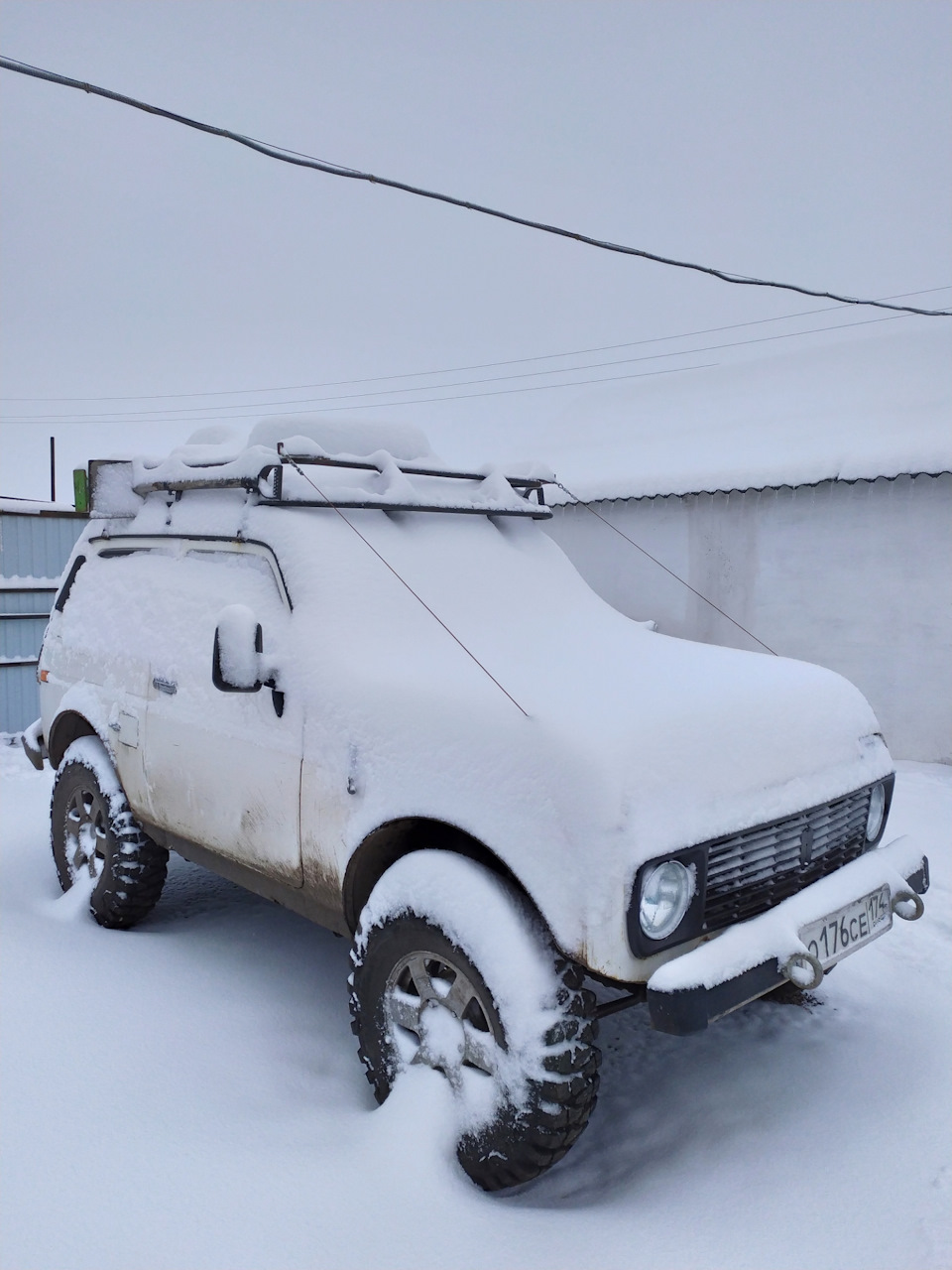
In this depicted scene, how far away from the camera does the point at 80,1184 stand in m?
2.35

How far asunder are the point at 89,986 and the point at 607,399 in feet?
45.3

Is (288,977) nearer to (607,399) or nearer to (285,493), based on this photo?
(285,493)

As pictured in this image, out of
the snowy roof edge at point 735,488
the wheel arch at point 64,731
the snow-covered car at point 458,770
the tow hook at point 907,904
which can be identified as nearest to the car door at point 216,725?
the snow-covered car at point 458,770

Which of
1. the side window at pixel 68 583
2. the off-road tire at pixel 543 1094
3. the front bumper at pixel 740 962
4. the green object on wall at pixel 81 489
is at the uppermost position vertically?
the green object on wall at pixel 81 489

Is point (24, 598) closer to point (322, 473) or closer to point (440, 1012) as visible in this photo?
point (322, 473)

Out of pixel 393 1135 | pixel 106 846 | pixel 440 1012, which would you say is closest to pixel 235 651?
pixel 440 1012

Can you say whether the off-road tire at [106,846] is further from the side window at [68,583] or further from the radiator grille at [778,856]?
the radiator grille at [778,856]

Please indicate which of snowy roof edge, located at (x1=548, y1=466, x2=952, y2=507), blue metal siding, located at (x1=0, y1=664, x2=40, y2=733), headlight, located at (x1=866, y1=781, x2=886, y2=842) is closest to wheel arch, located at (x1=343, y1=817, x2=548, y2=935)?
headlight, located at (x1=866, y1=781, x2=886, y2=842)

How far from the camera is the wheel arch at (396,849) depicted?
8.70 ft

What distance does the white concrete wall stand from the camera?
766 cm

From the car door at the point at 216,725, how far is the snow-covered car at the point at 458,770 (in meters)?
0.01

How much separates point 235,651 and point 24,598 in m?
7.71

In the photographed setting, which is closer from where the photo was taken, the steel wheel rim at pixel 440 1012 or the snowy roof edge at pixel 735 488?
the steel wheel rim at pixel 440 1012

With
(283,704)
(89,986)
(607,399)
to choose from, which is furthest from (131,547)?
(607,399)
